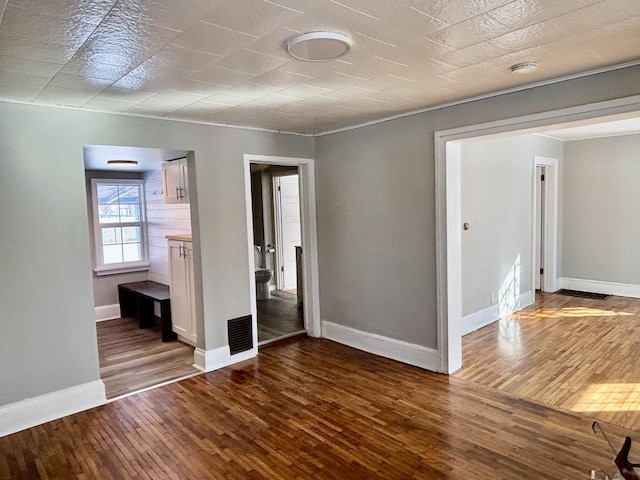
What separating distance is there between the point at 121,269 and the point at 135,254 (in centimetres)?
31

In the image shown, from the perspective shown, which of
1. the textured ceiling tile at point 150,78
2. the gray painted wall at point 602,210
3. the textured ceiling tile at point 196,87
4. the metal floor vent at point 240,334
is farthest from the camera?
the gray painted wall at point 602,210

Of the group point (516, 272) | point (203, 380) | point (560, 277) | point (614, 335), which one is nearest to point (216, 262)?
point (203, 380)

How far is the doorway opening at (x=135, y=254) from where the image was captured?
462 cm

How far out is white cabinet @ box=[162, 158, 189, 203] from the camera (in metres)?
4.31

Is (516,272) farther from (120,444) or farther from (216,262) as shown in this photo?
(120,444)

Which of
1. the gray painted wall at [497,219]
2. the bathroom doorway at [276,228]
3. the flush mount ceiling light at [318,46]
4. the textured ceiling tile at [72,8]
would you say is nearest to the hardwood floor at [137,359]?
the bathroom doorway at [276,228]

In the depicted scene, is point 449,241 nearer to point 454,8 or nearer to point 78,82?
point 454,8

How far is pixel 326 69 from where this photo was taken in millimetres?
2445

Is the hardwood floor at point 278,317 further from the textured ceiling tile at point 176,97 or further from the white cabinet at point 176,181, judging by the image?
the textured ceiling tile at point 176,97

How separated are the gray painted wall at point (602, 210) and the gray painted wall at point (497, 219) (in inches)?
41.0

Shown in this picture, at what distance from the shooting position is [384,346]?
164 inches

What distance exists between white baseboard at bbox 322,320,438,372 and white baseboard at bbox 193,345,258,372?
1110mm

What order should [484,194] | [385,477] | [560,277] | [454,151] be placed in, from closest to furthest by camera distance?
[385,477] < [454,151] < [484,194] < [560,277]

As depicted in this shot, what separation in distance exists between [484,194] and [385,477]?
3497mm
